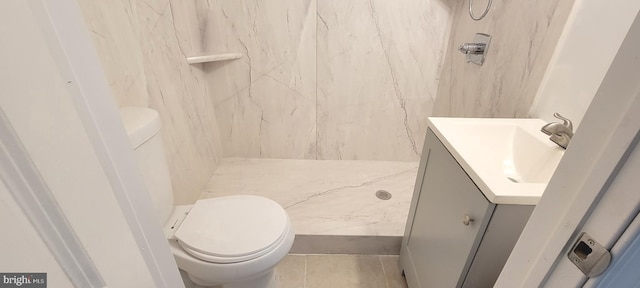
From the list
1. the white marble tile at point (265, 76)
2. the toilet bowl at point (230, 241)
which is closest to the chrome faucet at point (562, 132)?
the toilet bowl at point (230, 241)

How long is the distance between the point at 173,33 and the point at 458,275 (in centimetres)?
161

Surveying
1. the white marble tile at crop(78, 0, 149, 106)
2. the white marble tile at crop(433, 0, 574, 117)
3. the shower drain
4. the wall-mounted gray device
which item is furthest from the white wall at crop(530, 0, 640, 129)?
the white marble tile at crop(78, 0, 149, 106)

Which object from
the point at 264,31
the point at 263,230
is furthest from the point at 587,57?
the point at 264,31

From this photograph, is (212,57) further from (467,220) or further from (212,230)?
(467,220)

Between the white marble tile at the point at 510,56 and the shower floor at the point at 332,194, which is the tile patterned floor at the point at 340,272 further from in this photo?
the white marble tile at the point at 510,56

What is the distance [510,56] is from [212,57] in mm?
1571

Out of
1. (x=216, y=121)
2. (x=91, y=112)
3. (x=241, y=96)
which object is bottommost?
(x=216, y=121)

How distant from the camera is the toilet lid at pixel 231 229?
933mm

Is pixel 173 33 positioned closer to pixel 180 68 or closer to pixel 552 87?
pixel 180 68

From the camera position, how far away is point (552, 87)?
3.22 ft

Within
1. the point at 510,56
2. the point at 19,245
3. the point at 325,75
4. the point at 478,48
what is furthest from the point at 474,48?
the point at 19,245

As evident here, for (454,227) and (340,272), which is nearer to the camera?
(454,227)

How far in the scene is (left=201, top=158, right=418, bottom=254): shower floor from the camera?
4.88 feet

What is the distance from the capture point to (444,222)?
903mm
